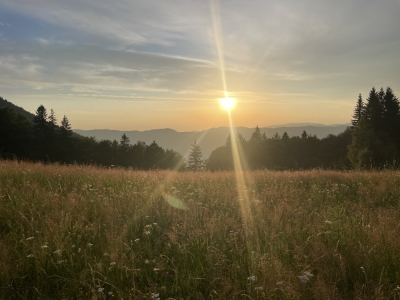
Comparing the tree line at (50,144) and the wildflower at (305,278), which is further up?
the tree line at (50,144)

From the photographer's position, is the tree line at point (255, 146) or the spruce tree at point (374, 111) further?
the spruce tree at point (374, 111)

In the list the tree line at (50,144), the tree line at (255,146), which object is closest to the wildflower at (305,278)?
the tree line at (255,146)

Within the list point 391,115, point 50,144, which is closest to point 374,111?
point 391,115

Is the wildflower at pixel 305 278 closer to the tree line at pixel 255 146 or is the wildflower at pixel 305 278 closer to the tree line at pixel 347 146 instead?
the tree line at pixel 347 146

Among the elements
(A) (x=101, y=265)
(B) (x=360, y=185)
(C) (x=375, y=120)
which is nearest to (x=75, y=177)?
(A) (x=101, y=265)

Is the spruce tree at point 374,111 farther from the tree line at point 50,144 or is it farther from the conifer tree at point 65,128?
the conifer tree at point 65,128

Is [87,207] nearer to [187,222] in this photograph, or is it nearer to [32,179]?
[187,222]

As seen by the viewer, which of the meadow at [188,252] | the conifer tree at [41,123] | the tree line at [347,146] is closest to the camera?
the meadow at [188,252]

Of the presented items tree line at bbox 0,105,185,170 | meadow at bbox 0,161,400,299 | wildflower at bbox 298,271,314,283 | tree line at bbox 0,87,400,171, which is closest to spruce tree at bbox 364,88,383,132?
tree line at bbox 0,87,400,171

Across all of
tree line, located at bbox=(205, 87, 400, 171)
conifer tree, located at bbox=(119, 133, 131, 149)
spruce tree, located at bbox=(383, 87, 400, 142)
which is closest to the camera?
tree line, located at bbox=(205, 87, 400, 171)

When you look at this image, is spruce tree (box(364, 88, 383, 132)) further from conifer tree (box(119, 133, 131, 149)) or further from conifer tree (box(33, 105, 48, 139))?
conifer tree (box(33, 105, 48, 139))

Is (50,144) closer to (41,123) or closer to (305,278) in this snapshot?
→ (41,123)

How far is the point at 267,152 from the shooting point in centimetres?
6319

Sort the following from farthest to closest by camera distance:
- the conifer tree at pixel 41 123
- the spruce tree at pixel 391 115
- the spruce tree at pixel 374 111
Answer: the conifer tree at pixel 41 123 < the spruce tree at pixel 374 111 < the spruce tree at pixel 391 115
